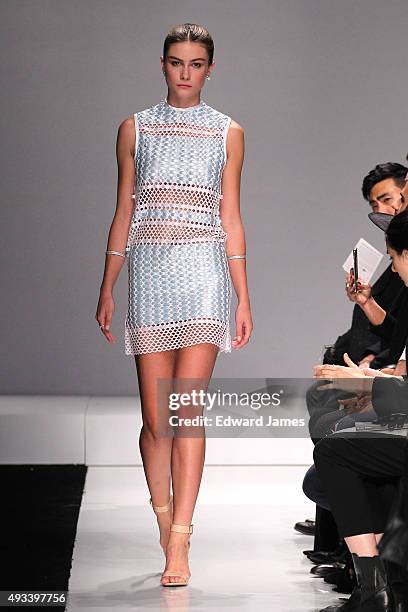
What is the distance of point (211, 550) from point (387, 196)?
128 cm

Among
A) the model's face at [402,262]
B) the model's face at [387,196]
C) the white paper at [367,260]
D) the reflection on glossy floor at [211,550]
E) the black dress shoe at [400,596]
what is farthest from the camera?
the model's face at [387,196]

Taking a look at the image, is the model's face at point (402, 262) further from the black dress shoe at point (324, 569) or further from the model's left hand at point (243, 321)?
the black dress shoe at point (324, 569)

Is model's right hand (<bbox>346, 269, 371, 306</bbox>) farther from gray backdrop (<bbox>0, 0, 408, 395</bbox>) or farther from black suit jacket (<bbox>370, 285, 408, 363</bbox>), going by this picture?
gray backdrop (<bbox>0, 0, 408, 395</bbox>)

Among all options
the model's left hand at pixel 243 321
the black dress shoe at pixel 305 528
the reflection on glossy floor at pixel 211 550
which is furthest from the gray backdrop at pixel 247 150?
the model's left hand at pixel 243 321

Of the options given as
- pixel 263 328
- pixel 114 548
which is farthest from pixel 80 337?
pixel 114 548

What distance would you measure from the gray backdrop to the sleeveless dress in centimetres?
315

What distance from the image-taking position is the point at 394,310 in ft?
13.1

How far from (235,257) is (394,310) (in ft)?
2.00

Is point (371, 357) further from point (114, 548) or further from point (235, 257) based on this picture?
point (114, 548)

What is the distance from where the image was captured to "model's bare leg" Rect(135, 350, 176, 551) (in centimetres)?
359

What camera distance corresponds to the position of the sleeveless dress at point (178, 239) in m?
3.56

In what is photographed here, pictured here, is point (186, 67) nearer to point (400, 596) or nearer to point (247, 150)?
point (400, 596)

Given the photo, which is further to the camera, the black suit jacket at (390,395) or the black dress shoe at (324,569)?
the black dress shoe at (324,569)

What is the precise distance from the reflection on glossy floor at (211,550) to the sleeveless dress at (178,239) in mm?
645
